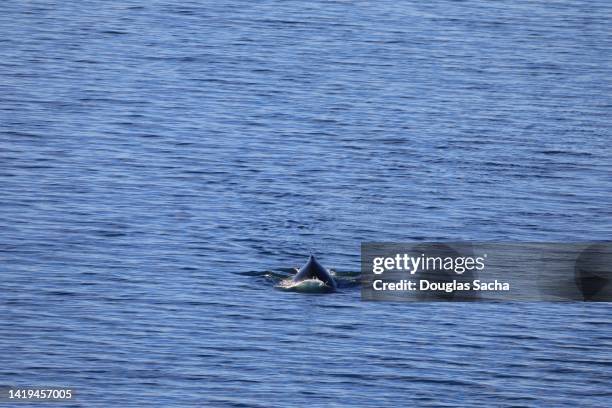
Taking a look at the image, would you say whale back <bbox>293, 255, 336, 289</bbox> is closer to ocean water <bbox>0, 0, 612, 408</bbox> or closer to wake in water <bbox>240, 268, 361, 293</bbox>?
wake in water <bbox>240, 268, 361, 293</bbox>

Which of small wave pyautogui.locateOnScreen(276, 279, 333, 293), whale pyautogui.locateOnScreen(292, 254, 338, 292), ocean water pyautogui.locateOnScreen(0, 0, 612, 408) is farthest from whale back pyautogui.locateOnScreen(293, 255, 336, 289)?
ocean water pyautogui.locateOnScreen(0, 0, 612, 408)

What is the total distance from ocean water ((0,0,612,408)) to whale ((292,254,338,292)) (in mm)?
847

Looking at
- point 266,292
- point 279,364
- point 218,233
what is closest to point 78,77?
point 218,233

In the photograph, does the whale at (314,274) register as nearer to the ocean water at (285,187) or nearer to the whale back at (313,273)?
the whale back at (313,273)

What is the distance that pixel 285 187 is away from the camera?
6719 cm

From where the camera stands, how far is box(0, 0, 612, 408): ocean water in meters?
49.0

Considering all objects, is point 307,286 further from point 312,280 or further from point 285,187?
point 285,187

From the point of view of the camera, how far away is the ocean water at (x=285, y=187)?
48969 millimetres

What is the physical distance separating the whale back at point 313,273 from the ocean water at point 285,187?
0.88 m

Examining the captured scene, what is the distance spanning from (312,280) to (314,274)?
22 cm

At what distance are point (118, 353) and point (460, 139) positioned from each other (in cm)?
3010

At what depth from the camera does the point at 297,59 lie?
9025 cm

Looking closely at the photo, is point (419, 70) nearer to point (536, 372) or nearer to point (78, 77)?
point (78, 77)

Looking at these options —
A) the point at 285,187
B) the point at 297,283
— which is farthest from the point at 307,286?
the point at 285,187
